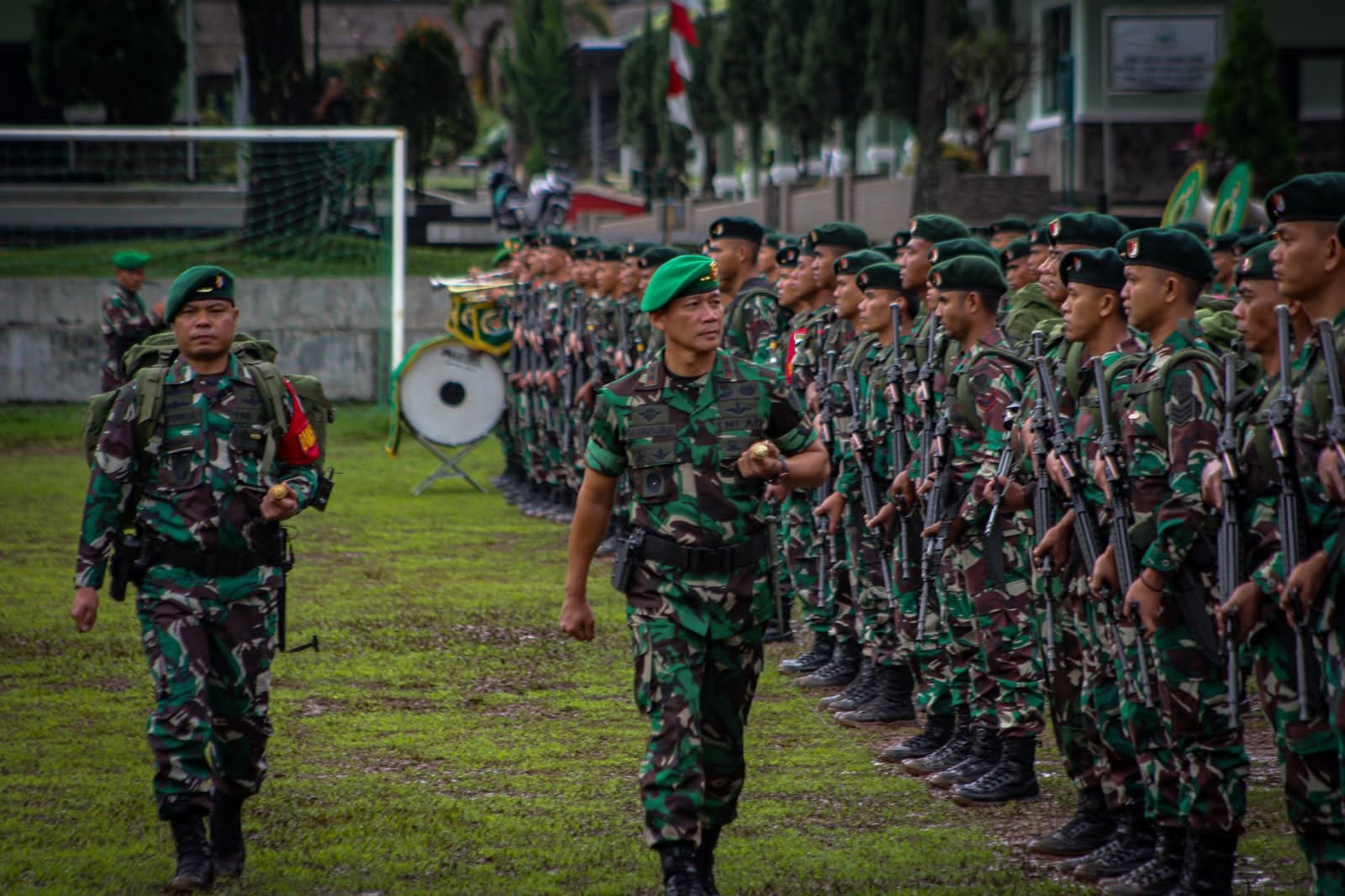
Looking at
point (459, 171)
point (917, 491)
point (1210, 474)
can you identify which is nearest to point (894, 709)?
point (917, 491)

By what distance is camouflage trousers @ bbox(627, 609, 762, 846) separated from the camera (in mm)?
5711

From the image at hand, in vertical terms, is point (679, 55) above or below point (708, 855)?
above

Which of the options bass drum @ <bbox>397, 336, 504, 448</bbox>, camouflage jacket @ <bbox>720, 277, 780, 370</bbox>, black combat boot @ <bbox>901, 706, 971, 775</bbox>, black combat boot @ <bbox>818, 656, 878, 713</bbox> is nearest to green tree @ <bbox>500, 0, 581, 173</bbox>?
bass drum @ <bbox>397, 336, 504, 448</bbox>

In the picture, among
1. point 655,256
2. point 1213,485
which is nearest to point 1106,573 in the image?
point 1213,485

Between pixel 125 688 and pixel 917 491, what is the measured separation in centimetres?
433

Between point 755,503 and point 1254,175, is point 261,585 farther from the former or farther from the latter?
point 1254,175

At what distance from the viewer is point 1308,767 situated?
16.4ft

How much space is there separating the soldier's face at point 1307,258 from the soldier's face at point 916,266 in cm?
387

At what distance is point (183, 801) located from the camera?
616 centimetres

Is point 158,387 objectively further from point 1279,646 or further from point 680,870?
point 1279,646

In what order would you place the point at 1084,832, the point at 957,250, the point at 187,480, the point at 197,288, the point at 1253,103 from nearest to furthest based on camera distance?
1. the point at 187,480
2. the point at 197,288
3. the point at 1084,832
4. the point at 957,250
5. the point at 1253,103

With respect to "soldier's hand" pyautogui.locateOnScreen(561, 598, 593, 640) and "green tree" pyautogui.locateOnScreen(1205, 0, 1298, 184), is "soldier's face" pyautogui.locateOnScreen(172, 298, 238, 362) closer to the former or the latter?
"soldier's hand" pyautogui.locateOnScreen(561, 598, 593, 640)

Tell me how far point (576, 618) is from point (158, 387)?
1709 millimetres

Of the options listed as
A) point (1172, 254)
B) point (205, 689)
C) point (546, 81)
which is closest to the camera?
point (1172, 254)
